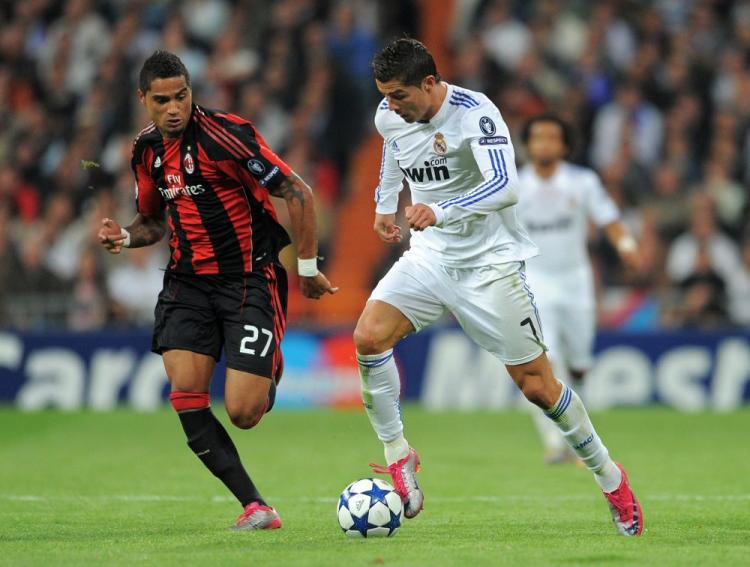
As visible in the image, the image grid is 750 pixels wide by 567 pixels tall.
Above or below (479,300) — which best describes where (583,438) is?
below

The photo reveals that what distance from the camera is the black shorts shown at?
7410 mm

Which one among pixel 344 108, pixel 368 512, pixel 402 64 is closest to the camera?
pixel 368 512

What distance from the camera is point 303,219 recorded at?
7324mm

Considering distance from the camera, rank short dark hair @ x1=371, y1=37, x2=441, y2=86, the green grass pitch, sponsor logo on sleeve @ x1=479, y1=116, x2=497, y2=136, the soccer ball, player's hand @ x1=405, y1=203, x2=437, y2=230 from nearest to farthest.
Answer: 1. the green grass pitch
2. player's hand @ x1=405, y1=203, x2=437, y2=230
3. the soccer ball
4. short dark hair @ x1=371, y1=37, x2=441, y2=86
5. sponsor logo on sleeve @ x1=479, y1=116, x2=497, y2=136

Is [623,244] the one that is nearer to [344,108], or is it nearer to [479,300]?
[479,300]

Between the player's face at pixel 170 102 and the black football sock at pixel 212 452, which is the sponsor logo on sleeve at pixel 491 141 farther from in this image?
the black football sock at pixel 212 452

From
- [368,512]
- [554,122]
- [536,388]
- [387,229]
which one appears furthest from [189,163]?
[554,122]

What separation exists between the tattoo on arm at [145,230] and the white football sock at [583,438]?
239cm

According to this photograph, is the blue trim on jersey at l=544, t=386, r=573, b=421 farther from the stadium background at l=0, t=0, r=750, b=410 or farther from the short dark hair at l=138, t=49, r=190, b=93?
the stadium background at l=0, t=0, r=750, b=410

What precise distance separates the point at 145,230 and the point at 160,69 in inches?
41.1

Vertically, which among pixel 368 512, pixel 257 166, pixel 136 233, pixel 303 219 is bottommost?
pixel 368 512

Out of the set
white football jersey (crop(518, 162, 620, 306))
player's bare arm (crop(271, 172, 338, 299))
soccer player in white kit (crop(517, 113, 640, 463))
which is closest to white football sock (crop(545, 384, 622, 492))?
player's bare arm (crop(271, 172, 338, 299))

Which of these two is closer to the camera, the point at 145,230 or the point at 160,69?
the point at 160,69

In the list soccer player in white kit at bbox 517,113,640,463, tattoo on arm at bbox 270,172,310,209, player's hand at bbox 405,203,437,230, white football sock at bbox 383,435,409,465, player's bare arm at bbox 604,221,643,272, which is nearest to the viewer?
player's hand at bbox 405,203,437,230
